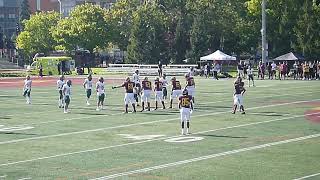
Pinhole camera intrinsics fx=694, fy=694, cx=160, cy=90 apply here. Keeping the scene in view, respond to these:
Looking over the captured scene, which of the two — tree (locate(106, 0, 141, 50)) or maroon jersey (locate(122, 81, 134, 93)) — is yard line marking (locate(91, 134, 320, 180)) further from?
tree (locate(106, 0, 141, 50))

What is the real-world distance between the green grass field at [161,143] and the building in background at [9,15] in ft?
449

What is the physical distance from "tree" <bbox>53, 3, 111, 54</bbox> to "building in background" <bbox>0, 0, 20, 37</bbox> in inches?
2989

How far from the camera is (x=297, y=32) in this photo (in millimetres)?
74875

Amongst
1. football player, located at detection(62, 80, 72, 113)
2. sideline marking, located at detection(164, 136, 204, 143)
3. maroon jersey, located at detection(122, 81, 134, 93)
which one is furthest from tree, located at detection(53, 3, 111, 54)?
sideline marking, located at detection(164, 136, 204, 143)

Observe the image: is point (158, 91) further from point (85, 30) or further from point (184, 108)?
point (85, 30)

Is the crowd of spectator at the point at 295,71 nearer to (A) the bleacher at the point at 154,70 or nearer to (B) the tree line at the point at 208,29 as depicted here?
(A) the bleacher at the point at 154,70

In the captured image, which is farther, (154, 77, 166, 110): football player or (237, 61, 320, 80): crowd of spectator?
(237, 61, 320, 80): crowd of spectator

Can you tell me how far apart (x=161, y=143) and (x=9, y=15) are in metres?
154

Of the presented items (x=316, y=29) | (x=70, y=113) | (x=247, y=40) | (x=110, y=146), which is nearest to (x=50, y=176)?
(x=110, y=146)

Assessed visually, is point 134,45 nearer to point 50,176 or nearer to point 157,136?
point 157,136

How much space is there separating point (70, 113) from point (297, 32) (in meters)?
47.8

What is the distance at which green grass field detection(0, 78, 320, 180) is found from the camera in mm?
17234

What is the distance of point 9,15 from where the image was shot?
169500mm

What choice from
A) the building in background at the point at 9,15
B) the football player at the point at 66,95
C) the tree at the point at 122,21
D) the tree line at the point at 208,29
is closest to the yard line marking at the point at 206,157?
the football player at the point at 66,95
